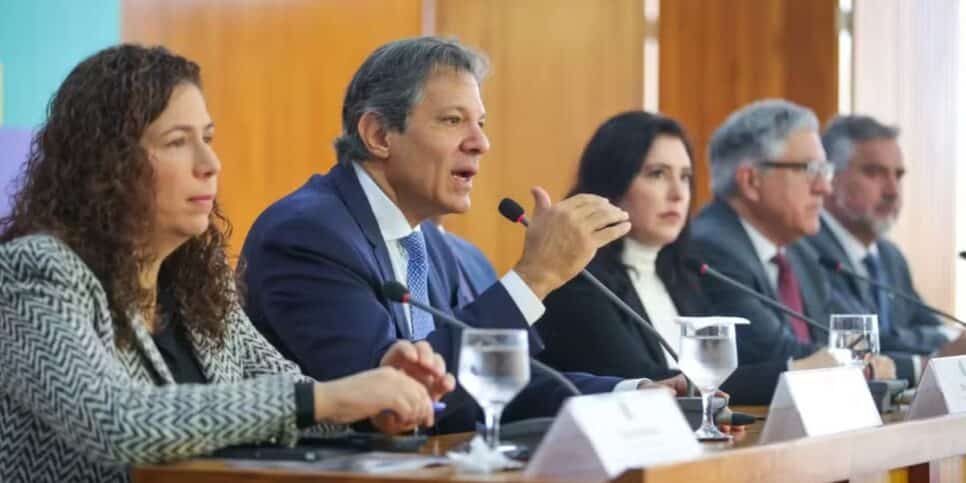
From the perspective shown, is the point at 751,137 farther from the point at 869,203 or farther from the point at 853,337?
the point at 853,337

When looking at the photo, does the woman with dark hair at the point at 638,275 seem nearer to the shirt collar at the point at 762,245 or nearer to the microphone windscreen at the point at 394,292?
the shirt collar at the point at 762,245

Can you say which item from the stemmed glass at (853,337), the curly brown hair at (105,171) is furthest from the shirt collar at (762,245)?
the curly brown hair at (105,171)

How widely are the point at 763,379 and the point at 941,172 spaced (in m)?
3.95

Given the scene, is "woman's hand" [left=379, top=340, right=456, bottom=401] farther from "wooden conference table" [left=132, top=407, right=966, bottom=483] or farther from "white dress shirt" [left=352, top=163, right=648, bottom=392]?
"white dress shirt" [left=352, top=163, right=648, bottom=392]

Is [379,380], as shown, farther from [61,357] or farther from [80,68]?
[80,68]

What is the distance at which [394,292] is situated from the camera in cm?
238

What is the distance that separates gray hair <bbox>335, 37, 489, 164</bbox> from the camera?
9.78 feet

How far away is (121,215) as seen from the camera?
2.10 m

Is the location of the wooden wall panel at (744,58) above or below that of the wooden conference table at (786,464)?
above

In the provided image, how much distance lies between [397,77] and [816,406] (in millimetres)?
1034

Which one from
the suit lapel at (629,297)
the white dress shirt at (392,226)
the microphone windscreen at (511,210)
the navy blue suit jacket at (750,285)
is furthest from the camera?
the navy blue suit jacket at (750,285)

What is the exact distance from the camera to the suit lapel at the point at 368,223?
2781 millimetres

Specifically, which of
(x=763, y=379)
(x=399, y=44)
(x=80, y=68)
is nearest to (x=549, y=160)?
(x=763, y=379)

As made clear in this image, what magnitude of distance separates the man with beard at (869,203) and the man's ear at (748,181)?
777 millimetres
